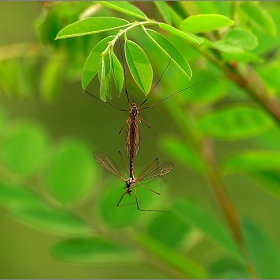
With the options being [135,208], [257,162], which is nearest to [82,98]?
[135,208]

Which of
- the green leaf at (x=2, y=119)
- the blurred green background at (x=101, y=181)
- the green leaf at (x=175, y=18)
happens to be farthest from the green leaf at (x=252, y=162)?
the blurred green background at (x=101, y=181)

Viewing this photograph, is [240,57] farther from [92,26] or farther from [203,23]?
[92,26]

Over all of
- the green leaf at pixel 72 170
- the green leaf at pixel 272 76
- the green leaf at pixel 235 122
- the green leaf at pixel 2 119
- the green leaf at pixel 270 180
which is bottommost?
the green leaf at pixel 270 180

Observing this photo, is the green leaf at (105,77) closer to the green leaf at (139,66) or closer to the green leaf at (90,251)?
the green leaf at (139,66)

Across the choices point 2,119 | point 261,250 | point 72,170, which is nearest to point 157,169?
point 261,250

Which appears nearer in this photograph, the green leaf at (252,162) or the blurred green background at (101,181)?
the green leaf at (252,162)

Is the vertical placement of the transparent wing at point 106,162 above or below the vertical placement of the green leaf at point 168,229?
below
